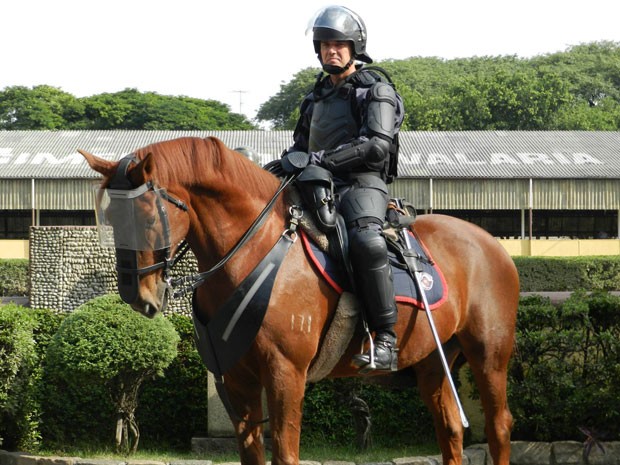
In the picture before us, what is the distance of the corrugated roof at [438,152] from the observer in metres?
42.0

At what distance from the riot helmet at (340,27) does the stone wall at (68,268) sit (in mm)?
11209

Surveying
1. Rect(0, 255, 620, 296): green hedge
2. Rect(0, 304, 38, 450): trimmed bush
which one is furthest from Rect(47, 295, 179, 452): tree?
Rect(0, 255, 620, 296): green hedge

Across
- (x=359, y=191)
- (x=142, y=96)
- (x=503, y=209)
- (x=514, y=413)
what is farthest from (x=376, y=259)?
(x=142, y=96)

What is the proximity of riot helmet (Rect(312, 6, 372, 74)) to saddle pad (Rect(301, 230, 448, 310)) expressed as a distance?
1307 mm

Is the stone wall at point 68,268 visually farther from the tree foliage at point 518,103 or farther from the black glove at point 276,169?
the tree foliage at point 518,103

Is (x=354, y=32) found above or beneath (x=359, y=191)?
above

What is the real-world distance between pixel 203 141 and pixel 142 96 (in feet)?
262

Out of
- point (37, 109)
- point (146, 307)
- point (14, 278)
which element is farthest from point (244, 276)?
point (37, 109)

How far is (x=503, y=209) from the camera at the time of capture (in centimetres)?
4253

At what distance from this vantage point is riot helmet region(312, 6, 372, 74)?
6055mm

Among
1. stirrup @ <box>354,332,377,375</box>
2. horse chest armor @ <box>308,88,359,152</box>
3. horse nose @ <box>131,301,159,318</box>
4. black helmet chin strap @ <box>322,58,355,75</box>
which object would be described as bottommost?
stirrup @ <box>354,332,377,375</box>

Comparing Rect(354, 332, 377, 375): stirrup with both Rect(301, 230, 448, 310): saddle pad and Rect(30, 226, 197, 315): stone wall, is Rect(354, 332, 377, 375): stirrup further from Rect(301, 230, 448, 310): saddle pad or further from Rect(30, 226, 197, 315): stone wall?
Rect(30, 226, 197, 315): stone wall

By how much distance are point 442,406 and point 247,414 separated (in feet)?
6.23

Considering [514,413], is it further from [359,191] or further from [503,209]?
[503,209]
